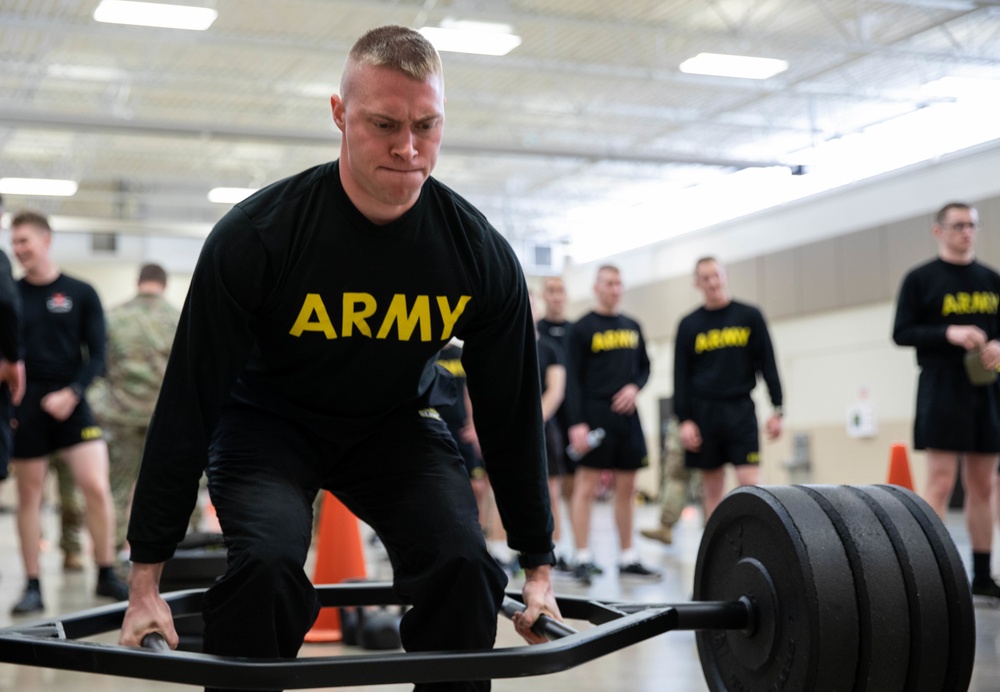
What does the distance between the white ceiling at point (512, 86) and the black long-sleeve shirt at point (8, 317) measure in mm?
7997

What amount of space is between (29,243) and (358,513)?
369cm

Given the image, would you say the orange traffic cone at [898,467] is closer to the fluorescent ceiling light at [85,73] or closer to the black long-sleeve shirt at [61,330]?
the black long-sleeve shirt at [61,330]

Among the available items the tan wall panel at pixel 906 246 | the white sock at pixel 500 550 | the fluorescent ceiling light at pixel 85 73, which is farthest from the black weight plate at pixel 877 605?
the fluorescent ceiling light at pixel 85 73

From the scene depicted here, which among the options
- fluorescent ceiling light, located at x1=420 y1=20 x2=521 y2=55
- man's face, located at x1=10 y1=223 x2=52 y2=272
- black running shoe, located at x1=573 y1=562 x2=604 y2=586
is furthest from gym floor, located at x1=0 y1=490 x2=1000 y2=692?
fluorescent ceiling light, located at x1=420 y1=20 x2=521 y2=55

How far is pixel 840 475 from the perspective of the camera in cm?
1566

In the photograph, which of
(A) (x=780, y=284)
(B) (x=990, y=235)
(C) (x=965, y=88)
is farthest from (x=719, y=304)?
(A) (x=780, y=284)

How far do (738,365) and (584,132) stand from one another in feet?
39.2

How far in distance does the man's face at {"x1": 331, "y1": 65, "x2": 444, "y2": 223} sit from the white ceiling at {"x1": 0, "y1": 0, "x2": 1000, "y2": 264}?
9951mm

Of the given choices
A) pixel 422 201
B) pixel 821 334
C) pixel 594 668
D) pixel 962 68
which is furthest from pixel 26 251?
pixel 821 334

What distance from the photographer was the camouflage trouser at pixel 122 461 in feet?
20.2

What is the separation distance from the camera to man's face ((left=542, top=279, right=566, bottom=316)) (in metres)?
7.62

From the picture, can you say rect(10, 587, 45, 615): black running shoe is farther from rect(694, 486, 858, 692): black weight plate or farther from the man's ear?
the man's ear

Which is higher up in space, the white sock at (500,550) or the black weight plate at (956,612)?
the black weight plate at (956,612)

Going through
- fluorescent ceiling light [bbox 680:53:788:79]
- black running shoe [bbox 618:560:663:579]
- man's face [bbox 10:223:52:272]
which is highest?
fluorescent ceiling light [bbox 680:53:788:79]
